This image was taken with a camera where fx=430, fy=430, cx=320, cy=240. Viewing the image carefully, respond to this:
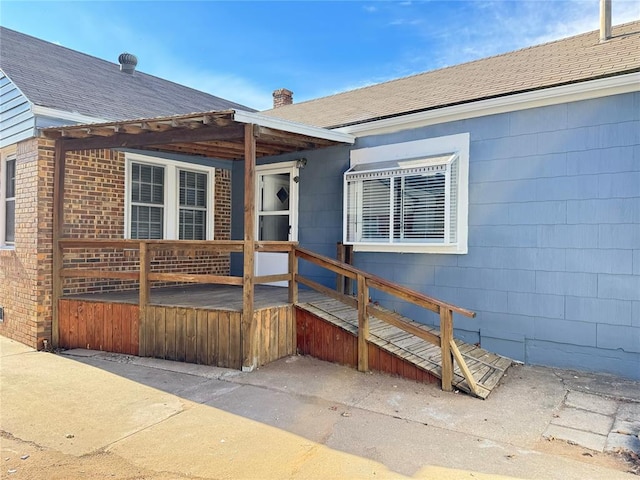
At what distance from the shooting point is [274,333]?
549 centimetres

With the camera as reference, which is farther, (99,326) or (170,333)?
(99,326)

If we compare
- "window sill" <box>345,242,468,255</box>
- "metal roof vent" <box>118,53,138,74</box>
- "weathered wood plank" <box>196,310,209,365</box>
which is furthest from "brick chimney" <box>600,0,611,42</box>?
"metal roof vent" <box>118,53,138,74</box>

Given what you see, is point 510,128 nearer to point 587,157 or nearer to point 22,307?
point 587,157

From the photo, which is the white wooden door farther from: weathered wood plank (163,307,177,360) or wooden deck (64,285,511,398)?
weathered wood plank (163,307,177,360)

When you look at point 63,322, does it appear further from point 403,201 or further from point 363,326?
point 403,201

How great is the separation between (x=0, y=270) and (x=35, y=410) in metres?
4.10

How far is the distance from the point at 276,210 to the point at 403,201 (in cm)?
279

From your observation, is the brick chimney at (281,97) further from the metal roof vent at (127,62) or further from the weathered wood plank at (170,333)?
the weathered wood plank at (170,333)

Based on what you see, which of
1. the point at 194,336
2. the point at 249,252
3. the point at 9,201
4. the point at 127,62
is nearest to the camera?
the point at 249,252

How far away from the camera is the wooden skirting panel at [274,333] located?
17.3 ft

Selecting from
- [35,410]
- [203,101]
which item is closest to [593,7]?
[203,101]

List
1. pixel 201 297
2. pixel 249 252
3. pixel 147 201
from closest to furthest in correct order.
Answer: pixel 249 252, pixel 201 297, pixel 147 201

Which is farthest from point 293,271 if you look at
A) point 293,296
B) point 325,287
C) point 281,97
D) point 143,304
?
point 281,97

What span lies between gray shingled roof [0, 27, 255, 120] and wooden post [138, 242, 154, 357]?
2567 mm
